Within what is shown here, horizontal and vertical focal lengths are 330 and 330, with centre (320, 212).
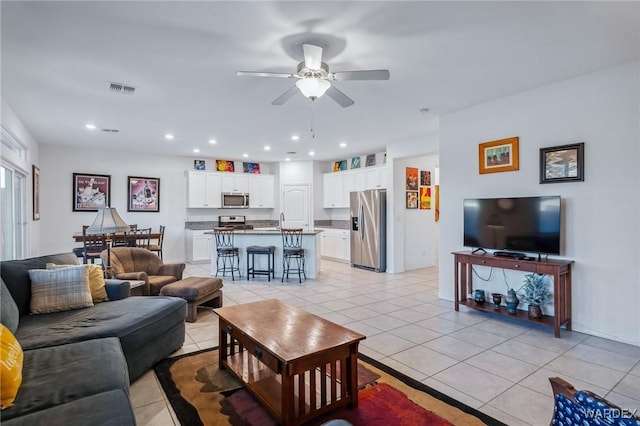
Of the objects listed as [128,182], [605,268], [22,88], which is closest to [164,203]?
[128,182]

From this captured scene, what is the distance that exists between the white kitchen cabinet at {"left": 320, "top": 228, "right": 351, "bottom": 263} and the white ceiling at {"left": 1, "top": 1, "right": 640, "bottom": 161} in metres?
3.90

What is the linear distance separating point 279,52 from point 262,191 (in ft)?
21.2

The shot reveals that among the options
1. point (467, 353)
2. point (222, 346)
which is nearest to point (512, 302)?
point (467, 353)

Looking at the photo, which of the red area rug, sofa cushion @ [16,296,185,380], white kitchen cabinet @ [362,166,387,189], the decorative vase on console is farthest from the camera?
white kitchen cabinet @ [362,166,387,189]

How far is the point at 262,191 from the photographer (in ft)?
30.0

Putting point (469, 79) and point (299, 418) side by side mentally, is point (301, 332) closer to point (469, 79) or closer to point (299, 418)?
point (299, 418)

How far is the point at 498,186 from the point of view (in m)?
4.16

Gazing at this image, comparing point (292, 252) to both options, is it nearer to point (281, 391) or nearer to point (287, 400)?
point (281, 391)

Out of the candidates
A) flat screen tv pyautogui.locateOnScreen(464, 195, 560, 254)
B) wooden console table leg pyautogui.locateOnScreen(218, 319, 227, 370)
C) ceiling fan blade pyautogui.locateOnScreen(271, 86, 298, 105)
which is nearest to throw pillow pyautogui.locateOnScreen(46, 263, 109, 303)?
wooden console table leg pyautogui.locateOnScreen(218, 319, 227, 370)

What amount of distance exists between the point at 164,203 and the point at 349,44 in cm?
673

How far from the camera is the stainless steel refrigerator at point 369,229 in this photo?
696 centimetres

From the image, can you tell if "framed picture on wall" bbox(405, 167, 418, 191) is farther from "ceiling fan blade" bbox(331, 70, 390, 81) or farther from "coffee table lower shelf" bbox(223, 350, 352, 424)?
"coffee table lower shelf" bbox(223, 350, 352, 424)

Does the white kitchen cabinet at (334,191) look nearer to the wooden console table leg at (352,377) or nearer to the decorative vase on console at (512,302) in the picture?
the decorative vase on console at (512,302)

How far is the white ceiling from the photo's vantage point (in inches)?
90.0
